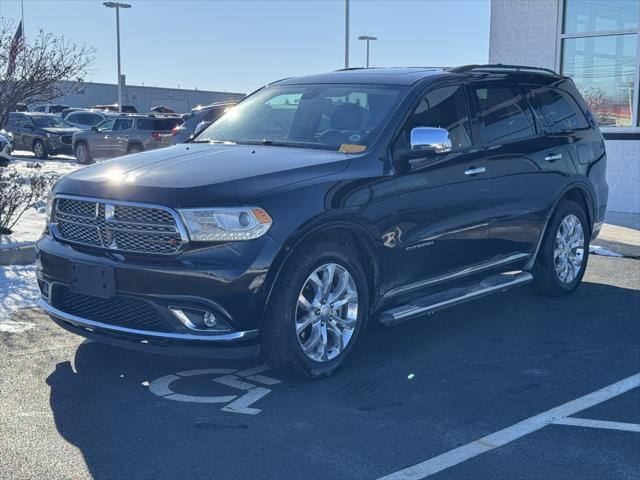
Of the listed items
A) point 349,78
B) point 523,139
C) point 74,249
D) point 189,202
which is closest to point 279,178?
point 189,202

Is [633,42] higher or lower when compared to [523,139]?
higher

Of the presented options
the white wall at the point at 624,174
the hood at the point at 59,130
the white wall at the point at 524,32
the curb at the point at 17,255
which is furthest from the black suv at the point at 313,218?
the hood at the point at 59,130

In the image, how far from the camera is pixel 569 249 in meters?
7.30

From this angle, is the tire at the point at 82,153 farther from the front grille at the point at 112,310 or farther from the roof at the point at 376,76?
the front grille at the point at 112,310

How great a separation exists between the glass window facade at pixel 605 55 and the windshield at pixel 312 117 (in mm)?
8800

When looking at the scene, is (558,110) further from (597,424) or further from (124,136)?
(124,136)

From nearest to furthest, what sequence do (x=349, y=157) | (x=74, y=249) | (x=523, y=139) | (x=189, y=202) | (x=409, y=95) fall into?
(x=189, y=202) < (x=74, y=249) < (x=349, y=157) < (x=409, y=95) < (x=523, y=139)

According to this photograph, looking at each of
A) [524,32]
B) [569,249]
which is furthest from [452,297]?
[524,32]

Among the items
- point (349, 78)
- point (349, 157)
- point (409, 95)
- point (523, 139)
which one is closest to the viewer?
point (349, 157)

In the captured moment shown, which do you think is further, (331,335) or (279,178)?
(331,335)

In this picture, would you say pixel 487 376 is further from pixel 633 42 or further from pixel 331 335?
pixel 633 42

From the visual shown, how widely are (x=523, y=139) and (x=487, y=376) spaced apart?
7.57 feet

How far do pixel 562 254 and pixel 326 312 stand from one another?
10.2 ft

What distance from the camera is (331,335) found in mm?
5023
